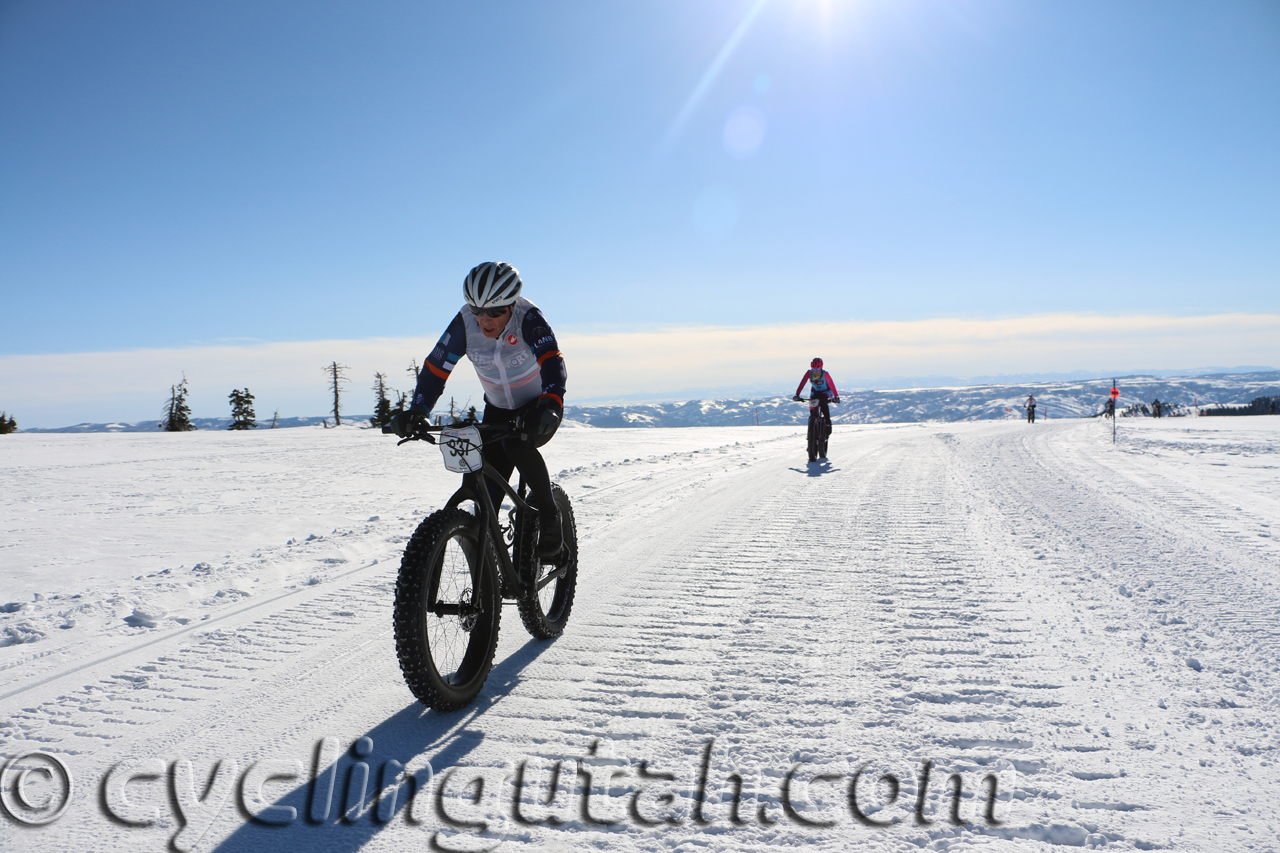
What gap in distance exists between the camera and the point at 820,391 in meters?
15.4

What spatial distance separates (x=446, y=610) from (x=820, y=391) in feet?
44.4

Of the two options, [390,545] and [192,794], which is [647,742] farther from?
[390,545]

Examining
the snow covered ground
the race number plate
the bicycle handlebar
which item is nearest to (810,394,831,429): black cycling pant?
the snow covered ground

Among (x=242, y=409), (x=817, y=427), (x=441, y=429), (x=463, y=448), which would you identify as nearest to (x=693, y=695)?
(x=463, y=448)

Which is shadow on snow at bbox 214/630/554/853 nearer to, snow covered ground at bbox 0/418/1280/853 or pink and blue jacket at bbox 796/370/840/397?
snow covered ground at bbox 0/418/1280/853

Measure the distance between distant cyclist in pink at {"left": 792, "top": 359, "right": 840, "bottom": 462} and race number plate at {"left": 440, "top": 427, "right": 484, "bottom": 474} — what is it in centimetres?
1222

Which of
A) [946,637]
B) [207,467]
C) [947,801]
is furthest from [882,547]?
[207,467]

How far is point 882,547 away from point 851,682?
334 cm

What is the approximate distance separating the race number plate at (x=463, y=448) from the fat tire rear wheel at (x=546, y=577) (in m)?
0.78

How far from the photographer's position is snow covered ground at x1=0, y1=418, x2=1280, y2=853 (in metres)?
2.26

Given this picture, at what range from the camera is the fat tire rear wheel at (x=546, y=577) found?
12.7ft

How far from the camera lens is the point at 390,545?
6.87 m

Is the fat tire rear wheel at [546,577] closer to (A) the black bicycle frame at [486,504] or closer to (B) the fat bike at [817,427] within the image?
(A) the black bicycle frame at [486,504]

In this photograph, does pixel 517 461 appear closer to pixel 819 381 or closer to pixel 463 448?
pixel 463 448
